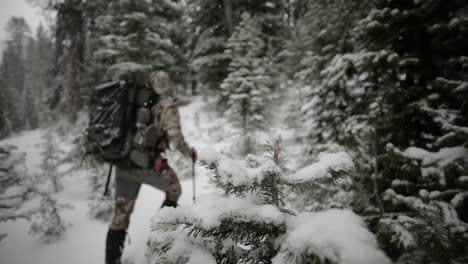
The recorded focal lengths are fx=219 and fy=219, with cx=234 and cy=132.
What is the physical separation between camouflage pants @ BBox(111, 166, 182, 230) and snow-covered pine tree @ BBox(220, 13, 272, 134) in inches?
202

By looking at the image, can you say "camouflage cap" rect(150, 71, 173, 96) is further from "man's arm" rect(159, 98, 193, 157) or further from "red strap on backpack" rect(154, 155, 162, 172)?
"red strap on backpack" rect(154, 155, 162, 172)

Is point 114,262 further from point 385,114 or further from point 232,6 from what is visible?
point 232,6

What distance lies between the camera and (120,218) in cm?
278

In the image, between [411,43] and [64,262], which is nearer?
[411,43]

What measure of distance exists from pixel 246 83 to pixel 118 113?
5493 millimetres

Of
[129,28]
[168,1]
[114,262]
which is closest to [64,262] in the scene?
[114,262]

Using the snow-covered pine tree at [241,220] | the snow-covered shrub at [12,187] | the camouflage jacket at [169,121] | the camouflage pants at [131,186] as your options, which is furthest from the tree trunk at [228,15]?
the snow-covered pine tree at [241,220]

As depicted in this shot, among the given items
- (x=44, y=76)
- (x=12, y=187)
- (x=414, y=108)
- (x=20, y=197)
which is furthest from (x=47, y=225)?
(x=44, y=76)

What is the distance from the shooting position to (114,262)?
8.88ft

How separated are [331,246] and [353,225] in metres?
0.16

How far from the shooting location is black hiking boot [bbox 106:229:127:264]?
269cm

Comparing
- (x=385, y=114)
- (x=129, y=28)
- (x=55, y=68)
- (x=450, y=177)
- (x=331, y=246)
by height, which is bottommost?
(x=450, y=177)

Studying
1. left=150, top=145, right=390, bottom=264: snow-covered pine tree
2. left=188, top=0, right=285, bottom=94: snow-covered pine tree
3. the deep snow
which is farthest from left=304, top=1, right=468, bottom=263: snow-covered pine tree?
left=188, top=0, right=285, bottom=94: snow-covered pine tree

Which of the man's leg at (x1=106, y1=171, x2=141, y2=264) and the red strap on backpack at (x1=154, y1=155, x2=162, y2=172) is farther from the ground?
the red strap on backpack at (x1=154, y1=155, x2=162, y2=172)
